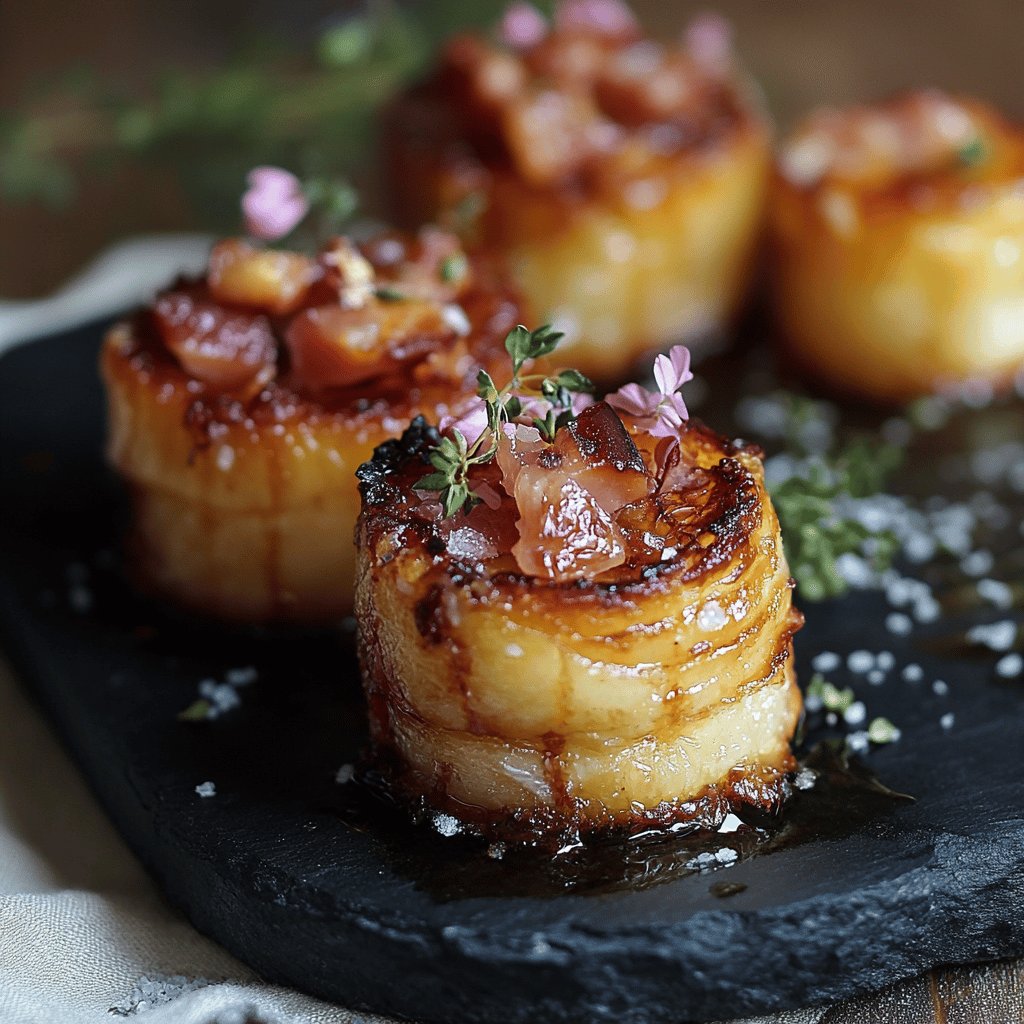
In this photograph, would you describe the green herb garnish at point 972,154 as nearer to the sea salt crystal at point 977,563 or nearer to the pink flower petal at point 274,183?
the sea salt crystal at point 977,563

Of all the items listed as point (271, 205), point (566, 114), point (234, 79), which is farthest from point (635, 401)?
point (234, 79)

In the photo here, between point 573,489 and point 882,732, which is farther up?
point 573,489

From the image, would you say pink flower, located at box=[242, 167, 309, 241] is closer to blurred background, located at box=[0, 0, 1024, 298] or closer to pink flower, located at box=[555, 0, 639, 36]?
blurred background, located at box=[0, 0, 1024, 298]

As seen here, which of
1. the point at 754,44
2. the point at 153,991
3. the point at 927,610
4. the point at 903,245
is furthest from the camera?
the point at 754,44

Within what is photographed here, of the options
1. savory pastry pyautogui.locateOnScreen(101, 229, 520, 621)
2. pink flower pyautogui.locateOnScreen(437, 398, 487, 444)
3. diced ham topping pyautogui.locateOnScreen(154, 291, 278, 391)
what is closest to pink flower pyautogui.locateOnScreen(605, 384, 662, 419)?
pink flower pyautogui.locateOnScreen(437, 398, 487, 444)

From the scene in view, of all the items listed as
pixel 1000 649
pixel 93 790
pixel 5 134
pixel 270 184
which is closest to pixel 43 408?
pixel 270 184

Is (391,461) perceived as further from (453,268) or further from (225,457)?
(453,268)

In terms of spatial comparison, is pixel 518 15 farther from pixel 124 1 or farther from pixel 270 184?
pixel 124 1
